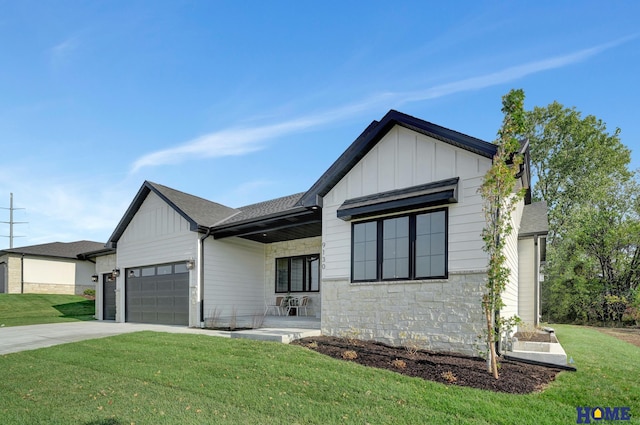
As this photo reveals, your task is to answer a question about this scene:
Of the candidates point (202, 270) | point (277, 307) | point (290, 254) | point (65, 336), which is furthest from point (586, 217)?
point (65, 336)

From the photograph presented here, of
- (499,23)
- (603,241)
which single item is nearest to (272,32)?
(499,23)

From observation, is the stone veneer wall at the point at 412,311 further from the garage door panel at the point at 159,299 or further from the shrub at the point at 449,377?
the garage door panel at the point at 159,299

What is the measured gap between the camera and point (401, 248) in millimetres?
9586

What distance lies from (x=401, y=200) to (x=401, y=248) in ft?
3.73

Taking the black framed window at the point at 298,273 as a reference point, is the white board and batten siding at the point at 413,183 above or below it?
above

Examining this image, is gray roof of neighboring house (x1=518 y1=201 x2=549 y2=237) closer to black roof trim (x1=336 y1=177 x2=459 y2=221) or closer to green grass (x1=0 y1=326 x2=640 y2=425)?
green grass (x1=0 y1=326 x2=640 y2=425)

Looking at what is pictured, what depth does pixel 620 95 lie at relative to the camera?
17.6 metres

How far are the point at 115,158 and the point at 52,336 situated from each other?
274 inches

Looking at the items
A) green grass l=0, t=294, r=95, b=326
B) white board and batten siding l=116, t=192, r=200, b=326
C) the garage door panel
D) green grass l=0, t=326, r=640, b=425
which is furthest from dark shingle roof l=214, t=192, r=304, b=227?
green grass l=0, t=294, r=95, b=326

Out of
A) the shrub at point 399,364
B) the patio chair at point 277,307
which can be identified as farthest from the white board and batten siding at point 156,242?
the shrub at point 399,364

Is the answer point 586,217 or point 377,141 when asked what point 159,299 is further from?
point 586,217

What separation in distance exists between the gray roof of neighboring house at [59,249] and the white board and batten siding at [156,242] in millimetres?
11046

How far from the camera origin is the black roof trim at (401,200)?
873 centimetres

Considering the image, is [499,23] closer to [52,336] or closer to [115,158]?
[115,158]
